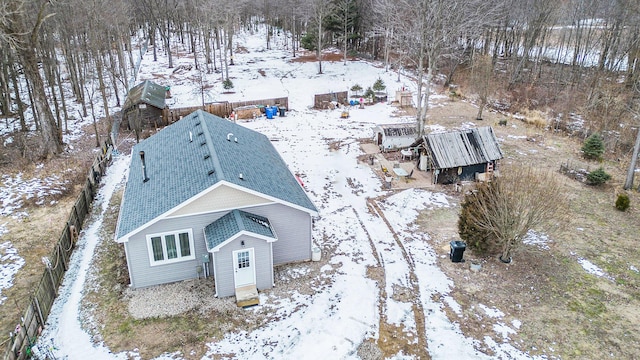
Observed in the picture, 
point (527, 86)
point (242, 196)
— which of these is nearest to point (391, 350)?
point (242, 196)

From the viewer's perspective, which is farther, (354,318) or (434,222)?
(434,222)

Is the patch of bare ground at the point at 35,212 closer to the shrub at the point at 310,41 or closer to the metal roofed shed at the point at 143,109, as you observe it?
the metal roofed shed at the point at 143,109

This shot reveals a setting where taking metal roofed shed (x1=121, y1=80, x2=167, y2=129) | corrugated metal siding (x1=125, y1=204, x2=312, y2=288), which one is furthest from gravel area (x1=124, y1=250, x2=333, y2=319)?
metal roofed shed (x1=121, y1=80, x2=167, y2=129)

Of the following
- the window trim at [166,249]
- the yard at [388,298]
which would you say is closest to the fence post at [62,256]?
the yard at [388,298]

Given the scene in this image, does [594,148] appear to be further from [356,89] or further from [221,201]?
[221,201]

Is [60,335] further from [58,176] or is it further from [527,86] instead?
[527,86]
